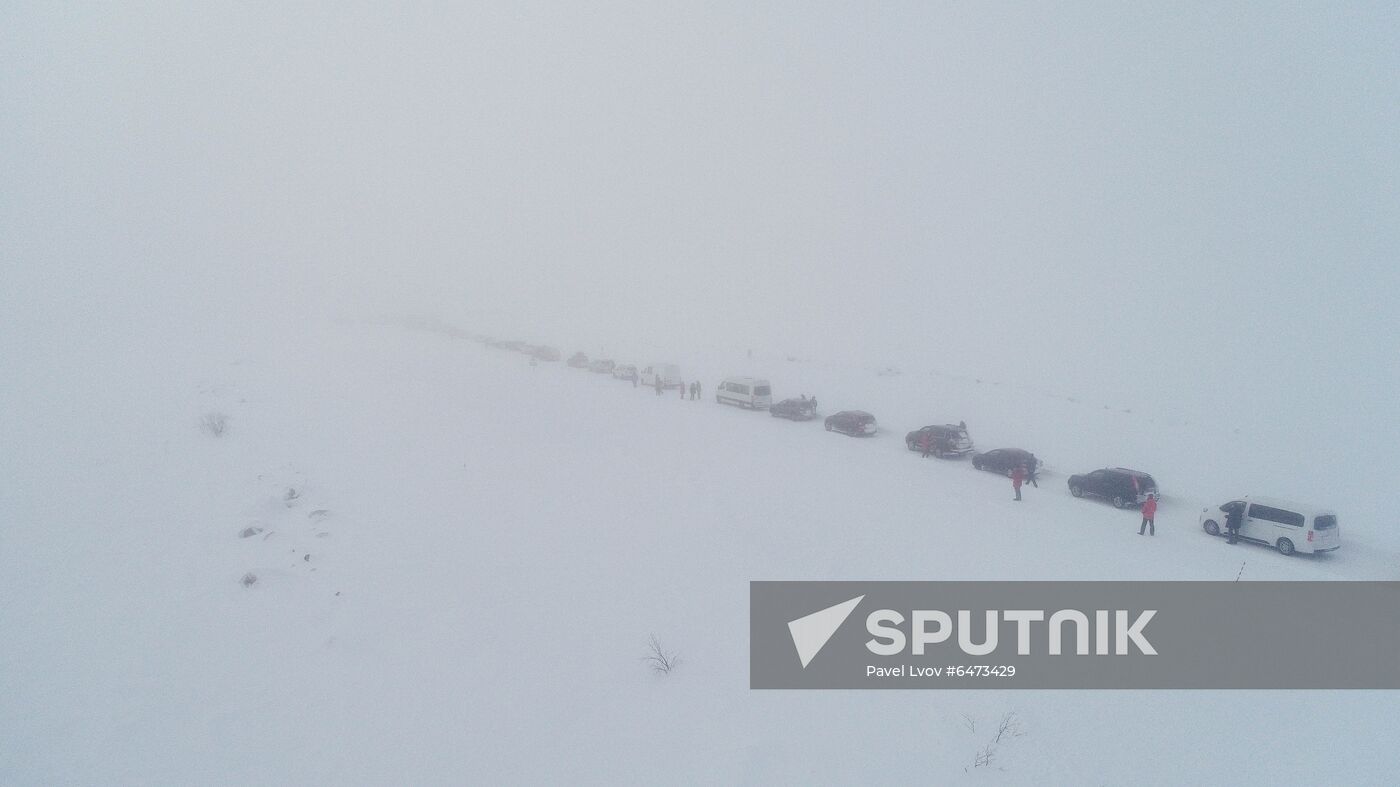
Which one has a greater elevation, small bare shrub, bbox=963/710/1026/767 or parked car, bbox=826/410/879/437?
parked car, bbox=826/410/879/437

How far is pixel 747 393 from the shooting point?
107 ft

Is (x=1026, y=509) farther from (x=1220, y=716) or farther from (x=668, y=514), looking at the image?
(x=668, y=514)

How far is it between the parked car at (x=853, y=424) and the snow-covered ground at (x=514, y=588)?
2507mm

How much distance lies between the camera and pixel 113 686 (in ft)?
33.2

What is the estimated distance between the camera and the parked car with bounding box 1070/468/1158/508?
19.1 metres

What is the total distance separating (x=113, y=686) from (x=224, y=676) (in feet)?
5.73

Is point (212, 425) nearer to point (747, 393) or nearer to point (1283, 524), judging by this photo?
point (747, 393)

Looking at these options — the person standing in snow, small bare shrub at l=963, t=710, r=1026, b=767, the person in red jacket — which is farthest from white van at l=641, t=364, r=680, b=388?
small bare shrub at l=963, t=710, r=1026, b=767

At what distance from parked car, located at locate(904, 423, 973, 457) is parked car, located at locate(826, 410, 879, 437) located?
119 inches

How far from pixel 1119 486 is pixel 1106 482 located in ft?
1.28

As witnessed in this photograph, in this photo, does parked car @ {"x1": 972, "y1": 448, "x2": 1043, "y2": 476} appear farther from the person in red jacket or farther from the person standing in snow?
the person standing in snow

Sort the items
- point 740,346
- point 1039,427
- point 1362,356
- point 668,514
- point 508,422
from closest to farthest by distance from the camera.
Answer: point 668,514 < point 508,422 < point 1039,427 < point 1362,356 < point 740,346

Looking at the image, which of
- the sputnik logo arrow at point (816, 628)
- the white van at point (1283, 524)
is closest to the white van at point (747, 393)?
the white van at point (1283, 524)

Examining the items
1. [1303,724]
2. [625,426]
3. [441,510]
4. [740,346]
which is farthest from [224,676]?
[740,346]
